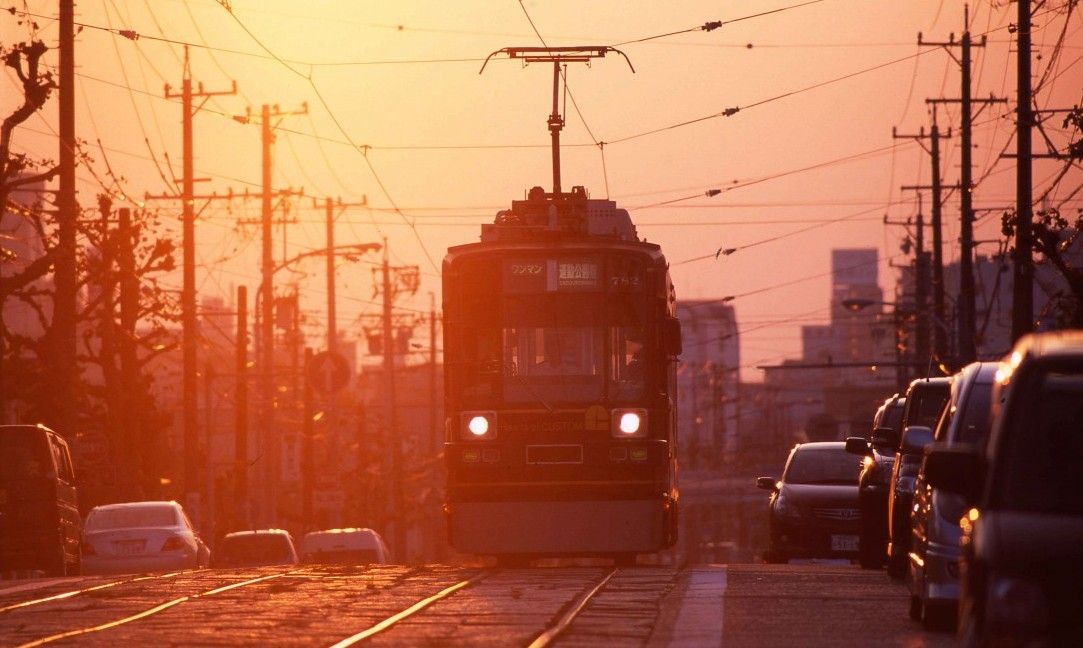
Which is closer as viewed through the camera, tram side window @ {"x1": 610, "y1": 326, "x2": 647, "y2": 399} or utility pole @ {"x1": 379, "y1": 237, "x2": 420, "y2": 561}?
tram side window @ {"x1": 610, "y1": 326, "x2": 647, "y2": 399}

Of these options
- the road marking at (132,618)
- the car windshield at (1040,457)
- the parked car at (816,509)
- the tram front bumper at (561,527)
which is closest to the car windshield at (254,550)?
the parked car at (816,509)

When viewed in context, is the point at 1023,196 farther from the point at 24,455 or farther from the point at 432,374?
the point at 432,374

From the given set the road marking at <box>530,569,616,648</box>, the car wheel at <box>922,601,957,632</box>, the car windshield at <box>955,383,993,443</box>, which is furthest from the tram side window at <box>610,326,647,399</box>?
the car wheel at <box>922,601,957,632</box>

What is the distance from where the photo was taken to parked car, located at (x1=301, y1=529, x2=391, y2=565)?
40469 millimetres

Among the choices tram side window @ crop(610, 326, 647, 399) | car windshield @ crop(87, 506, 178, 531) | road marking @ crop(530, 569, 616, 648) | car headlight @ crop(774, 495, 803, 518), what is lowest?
road marking @ crop(530, 569, 616, 648)

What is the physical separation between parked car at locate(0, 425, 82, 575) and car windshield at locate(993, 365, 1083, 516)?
20570 mm

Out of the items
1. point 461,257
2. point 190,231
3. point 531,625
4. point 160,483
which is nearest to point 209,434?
point 160,483

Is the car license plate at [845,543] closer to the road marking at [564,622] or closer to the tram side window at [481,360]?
the tram side window at [481,360]

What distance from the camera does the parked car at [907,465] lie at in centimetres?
1650

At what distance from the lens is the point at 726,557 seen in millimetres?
107375

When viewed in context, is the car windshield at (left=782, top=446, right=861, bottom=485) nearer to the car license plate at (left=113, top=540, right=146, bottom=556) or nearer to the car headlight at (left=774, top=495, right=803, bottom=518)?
the car headlight at (left=774, top=495, right=803, bottom=518)

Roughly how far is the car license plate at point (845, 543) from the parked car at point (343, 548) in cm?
1722

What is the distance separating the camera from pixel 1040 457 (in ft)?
25.7

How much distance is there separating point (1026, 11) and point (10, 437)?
1739cm
